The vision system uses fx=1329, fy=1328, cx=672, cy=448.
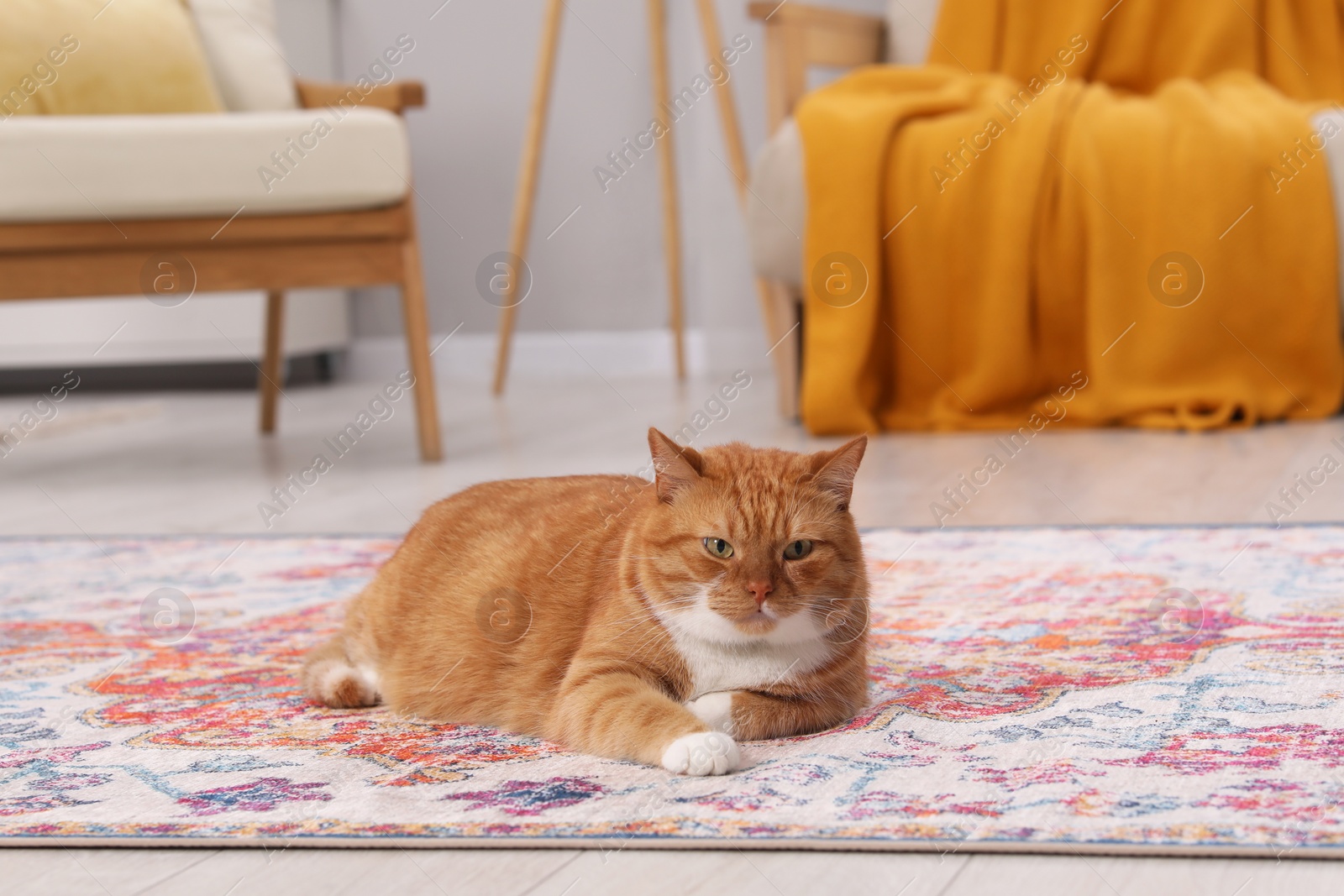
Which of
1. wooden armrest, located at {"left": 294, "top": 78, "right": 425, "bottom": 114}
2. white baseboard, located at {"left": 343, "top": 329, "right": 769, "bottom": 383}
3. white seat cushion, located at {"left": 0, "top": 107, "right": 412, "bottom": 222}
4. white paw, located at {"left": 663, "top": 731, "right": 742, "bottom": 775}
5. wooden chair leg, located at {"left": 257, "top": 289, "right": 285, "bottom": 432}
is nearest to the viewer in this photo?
white paw, located at {"left": 663, "top": 731, "right": 742, "bottom": 775}

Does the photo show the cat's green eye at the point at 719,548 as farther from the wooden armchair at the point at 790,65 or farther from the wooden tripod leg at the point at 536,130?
the wooden tripod leg at the point at 536,130

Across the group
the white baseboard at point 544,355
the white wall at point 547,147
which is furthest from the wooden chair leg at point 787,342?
the white baseboard at point 544,355

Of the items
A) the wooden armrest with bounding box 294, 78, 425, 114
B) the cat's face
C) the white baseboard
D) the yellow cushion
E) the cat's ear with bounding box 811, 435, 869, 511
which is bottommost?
the white baseboard

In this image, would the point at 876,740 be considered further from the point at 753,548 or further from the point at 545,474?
the point at 545,474

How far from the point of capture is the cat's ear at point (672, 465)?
1.00 meters

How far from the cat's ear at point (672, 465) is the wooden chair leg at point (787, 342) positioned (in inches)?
76.0

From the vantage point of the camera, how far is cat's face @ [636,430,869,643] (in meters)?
0.97

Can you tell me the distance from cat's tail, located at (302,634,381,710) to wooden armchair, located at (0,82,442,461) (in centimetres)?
139

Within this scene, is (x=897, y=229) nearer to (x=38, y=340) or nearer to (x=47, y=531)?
(x=47, y=531)

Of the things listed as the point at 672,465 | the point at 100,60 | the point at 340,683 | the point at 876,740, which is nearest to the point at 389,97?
the point at 100,60

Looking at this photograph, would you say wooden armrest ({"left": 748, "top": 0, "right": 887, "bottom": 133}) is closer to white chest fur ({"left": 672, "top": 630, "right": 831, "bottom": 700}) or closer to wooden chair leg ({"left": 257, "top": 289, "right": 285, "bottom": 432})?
wooden chair leg ({"left": 257, "top": 289, "right": 285, "bottom": 432})

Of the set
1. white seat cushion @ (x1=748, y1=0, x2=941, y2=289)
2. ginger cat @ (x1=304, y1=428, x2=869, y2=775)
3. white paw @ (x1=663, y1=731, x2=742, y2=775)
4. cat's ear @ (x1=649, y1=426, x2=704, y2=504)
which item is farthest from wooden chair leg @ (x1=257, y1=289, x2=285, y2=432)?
white paw @ (x1=663, y1=731, x2=742, y2=775)

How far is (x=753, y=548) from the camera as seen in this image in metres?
0.97

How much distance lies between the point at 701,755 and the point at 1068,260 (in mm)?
2062
